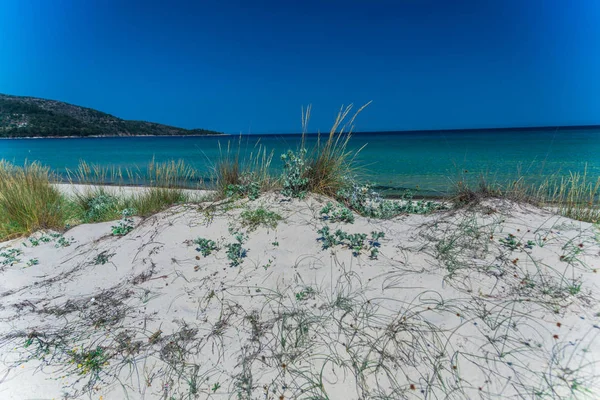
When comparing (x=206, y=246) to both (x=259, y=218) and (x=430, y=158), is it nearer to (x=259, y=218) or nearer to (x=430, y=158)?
(x=259, y=218)

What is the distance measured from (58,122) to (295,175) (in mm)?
79662

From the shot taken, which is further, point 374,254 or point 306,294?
point 374,254

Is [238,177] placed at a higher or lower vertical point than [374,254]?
higher

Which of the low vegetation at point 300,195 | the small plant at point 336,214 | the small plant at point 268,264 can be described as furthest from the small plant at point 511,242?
the small plant at point 268,264

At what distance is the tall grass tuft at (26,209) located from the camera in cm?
477

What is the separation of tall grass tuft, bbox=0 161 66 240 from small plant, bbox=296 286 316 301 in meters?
4.49

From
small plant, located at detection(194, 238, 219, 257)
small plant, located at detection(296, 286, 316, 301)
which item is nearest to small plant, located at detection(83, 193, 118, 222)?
small plant, located at detection(194, 238, 219, 257)

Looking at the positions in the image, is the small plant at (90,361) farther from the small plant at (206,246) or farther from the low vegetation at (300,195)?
the low vegetation at (300,195)

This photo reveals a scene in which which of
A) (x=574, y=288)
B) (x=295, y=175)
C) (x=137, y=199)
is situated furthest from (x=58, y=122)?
(x=574, y=288)

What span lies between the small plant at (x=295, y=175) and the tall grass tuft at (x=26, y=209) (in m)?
3.74

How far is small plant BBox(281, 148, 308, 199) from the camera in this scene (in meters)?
4.29

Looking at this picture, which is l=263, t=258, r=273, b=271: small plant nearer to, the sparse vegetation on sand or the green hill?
the sparse vegetation on sand

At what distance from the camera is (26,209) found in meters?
4.94

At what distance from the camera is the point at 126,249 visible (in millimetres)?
3592
